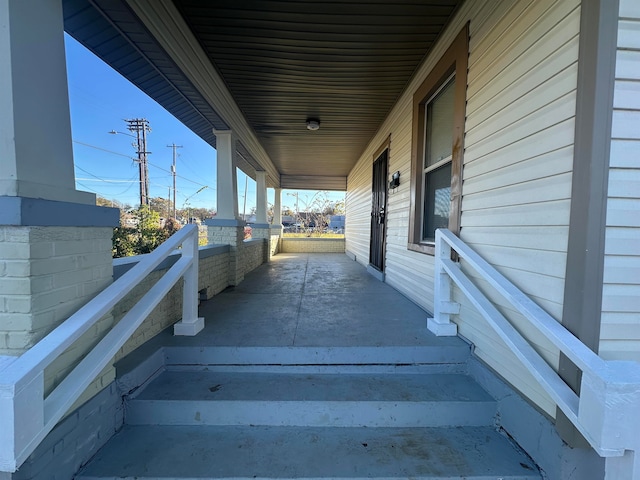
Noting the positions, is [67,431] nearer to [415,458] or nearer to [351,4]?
[415,458]

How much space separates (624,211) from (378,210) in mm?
4013

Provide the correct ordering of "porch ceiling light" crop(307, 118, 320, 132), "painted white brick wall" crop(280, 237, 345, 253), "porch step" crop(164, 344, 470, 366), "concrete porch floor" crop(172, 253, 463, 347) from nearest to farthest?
1. "porch step" crop(164, 344, 470, 366)
2. "concrete porch floor" crop(172, 253, 463, 347)
3. "porch ceiling light" crop(307, 118, 320, 132)
4. "painted white brick wall" crop(280, 237, 345, 253)

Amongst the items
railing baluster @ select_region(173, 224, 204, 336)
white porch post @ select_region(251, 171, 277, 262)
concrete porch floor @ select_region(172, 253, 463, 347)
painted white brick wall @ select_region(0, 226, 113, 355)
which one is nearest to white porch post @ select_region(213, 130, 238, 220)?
concrete porch floor @ select_region(172, 253, 463, 347)

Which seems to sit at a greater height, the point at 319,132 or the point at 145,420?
the point at 319,132

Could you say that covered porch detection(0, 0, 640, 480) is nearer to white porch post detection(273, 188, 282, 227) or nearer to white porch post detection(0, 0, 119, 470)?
white porch post detection(0, 0, 119, 470)

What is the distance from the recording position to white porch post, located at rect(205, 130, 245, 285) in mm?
3932

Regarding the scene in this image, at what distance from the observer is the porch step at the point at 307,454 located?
1.32 m

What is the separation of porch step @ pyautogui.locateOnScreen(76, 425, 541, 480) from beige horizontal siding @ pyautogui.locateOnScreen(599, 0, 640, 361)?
0.80 metres

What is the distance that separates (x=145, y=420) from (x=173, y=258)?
1.25m

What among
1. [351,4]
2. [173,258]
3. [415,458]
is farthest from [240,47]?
[415,458]

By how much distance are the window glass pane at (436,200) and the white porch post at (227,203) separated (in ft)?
8.74

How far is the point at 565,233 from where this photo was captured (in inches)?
52.4

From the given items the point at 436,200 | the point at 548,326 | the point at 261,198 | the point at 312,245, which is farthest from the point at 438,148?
the point at 312,245

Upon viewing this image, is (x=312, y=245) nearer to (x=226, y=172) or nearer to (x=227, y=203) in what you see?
(x=227, y=203)
